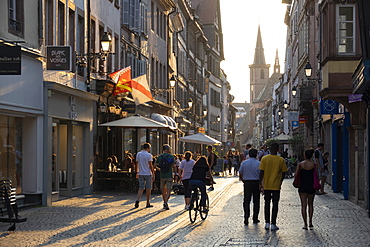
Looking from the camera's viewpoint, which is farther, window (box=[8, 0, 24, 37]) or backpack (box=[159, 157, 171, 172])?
backpack (box=[159, 157, 171, 172])

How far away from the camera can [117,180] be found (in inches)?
1125

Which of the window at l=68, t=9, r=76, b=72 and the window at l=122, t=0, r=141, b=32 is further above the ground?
the window at l=122, t=0, r=141, b=32

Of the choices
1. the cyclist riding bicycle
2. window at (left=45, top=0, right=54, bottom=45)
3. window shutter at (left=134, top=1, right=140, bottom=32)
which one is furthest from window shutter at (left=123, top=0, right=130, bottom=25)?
the cyclist riding bicycle

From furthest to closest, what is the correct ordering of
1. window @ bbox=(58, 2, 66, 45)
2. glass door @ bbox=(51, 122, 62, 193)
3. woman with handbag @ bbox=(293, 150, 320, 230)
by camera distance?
window @ bbox=(58, 2, 66, 45) → glass door @ bbox=(51, 122, 62, 193) → woman with handbag @ bbox=(293, 150, 320, 230)

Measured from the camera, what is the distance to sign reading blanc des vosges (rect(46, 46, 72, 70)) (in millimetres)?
21469

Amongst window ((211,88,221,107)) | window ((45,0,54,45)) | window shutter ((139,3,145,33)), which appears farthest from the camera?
window ((211,88,221,107))

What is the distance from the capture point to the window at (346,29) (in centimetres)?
2408

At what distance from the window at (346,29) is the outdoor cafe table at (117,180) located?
29.4 feet

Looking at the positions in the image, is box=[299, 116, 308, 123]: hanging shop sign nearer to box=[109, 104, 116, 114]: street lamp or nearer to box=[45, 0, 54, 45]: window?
box=[109, 104, 116, 114]: street lamp

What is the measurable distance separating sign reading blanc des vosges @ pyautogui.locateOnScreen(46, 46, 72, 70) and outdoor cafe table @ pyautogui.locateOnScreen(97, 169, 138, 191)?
7466 millimetres

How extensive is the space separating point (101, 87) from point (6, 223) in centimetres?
1228

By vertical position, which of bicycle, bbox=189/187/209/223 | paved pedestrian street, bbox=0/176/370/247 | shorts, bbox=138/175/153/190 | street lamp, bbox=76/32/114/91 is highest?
street lamp, bbox=76/32/114/91

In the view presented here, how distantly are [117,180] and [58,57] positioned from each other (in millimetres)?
8101

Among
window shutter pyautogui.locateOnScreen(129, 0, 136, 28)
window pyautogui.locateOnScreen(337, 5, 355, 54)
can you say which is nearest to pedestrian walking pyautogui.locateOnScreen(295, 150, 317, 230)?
window pyautogui.locateOnScreen(337, 5, 355, 54)
